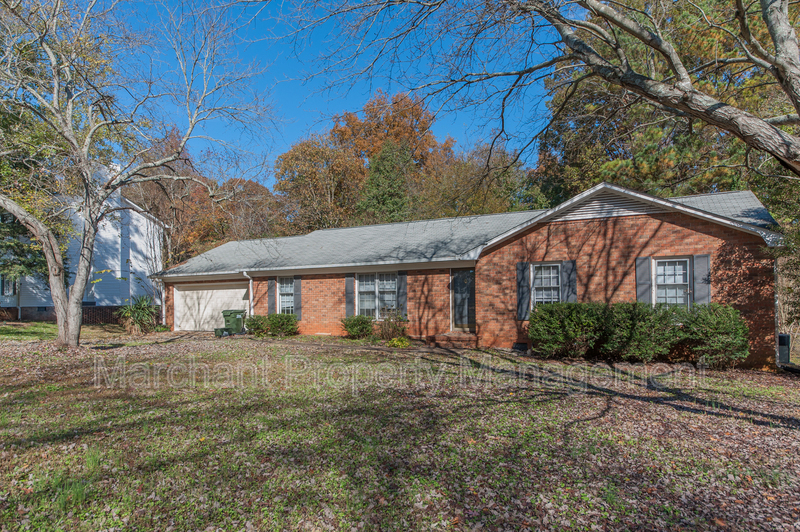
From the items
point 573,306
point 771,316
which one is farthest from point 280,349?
point 771,316

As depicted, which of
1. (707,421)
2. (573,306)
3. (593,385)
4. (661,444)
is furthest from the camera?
(573,306)

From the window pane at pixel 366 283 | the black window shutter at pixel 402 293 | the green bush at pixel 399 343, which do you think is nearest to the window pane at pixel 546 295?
the green bush at pixel 399 343

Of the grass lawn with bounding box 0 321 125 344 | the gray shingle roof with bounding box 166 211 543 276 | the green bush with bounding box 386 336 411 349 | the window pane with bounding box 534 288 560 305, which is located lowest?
the grass lawn with bounding box 0 321 125 344

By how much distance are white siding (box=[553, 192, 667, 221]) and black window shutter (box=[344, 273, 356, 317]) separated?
705 cm

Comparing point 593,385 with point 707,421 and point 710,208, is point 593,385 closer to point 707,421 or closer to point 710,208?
point 707,421

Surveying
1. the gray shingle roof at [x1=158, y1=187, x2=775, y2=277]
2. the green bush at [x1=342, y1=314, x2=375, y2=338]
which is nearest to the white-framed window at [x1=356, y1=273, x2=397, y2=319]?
the green bush at [x1=342, y1=314, x2=375, y2=338]

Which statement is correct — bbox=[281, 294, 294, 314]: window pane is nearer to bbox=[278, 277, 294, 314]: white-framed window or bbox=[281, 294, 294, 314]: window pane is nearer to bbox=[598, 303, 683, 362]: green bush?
bbox=[278, 277, 294, 314]: white-framed window

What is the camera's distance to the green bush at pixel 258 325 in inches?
603

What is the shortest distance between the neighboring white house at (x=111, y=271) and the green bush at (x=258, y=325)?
834cm

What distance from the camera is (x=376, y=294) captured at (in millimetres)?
14812

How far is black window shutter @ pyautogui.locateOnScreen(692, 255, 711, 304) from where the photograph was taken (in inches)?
397

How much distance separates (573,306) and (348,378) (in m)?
5.56

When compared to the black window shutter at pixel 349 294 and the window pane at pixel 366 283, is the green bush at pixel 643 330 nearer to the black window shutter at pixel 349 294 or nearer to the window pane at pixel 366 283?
the window pane at pixel 366 283

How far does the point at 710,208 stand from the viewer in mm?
11352
